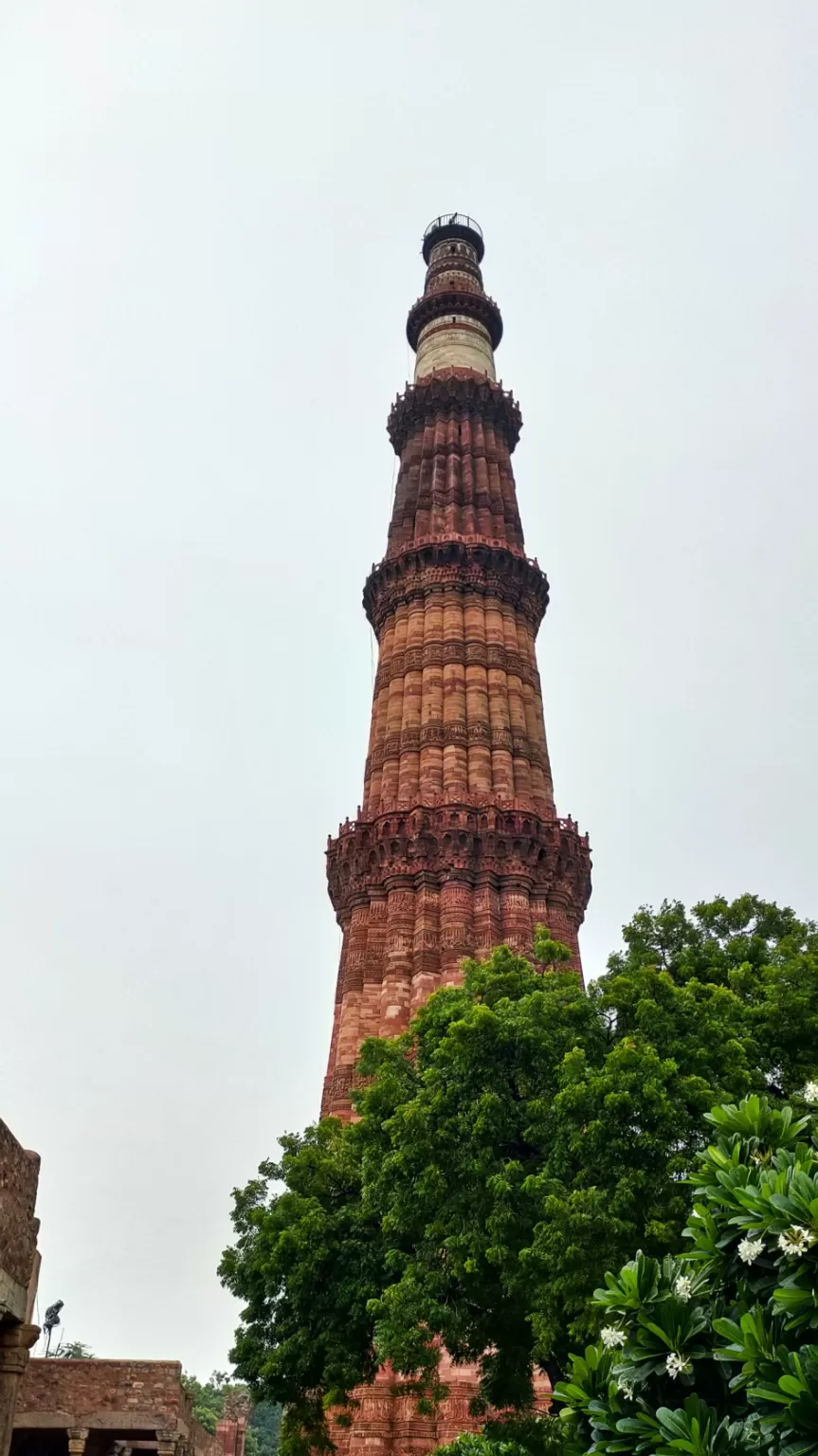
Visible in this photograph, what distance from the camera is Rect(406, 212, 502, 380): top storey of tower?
40812mm

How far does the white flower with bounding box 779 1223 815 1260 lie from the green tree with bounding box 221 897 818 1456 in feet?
19.4

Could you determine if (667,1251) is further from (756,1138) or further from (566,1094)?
(756,1138)

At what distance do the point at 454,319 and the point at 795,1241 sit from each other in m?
39.9

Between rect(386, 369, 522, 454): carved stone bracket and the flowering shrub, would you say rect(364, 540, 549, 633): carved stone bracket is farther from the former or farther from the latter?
the flowering shrub

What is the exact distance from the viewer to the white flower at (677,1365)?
22.2 ft

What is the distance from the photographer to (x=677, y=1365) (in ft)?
22.2

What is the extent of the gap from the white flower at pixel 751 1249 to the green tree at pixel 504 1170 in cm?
547

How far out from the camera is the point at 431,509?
3547cm

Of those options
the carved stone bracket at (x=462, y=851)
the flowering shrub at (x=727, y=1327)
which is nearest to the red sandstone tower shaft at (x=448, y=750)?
the carved stone bracket at (x=462, y=851)

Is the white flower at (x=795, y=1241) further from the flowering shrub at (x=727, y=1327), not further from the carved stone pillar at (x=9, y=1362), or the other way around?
the carved stone pillar at (x=9, y=1362)

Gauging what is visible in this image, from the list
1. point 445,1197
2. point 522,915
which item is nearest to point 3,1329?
point 445,1197

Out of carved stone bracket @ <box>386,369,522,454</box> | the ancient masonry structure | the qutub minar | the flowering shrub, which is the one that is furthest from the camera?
carved stone bracket @ <box>386,369,522,454</box>

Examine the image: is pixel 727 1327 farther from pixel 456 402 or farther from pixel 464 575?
pixel 456 402

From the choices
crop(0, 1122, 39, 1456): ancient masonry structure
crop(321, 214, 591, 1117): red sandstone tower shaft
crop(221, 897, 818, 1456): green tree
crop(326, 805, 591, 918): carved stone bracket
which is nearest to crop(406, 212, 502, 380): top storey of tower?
crop(321, 214, 591, 1117): red sandstone tower shaft
